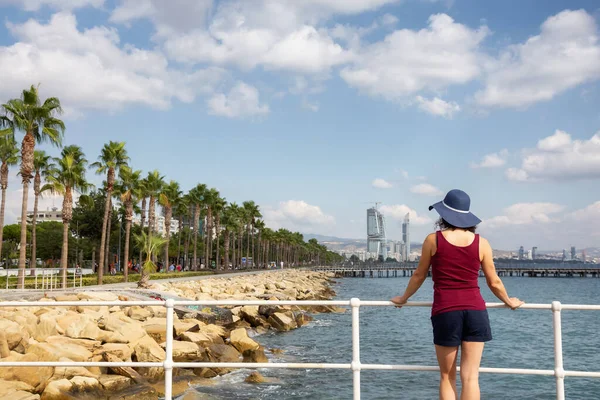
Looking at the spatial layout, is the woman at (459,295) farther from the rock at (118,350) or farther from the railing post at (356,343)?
the rock at (118,350)

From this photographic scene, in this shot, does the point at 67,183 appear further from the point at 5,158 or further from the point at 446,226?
the point at 446,226

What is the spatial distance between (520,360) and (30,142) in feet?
84.2

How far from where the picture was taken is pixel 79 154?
128ft

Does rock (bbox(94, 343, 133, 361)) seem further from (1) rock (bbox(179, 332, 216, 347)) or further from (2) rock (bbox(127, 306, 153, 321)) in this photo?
(2) rock (bbox(127, 306, 153, 321))

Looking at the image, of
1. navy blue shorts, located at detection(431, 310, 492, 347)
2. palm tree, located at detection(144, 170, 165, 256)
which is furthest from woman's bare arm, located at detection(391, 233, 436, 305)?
palm tree, located at detection(144, 170, 165, 256)

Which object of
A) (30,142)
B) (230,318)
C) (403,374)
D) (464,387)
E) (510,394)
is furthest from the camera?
(30,142)

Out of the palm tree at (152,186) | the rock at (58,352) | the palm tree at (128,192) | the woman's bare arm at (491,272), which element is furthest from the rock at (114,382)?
the palm tree at (152,186)

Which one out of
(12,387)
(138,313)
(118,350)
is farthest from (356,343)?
(138,313)

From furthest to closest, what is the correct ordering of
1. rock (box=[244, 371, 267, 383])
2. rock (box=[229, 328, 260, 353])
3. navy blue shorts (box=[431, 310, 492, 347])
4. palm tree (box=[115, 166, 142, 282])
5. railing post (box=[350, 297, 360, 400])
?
palm tree (box=[115, 166, 142, 282]) < rock (box=[229, 328, 260, 353]) < rock (box=[244, 371, 267, 383]) < railing post (box=[350, 297, 360, 400]) < navy blue shorts (box=[431, 310, 492, 347])

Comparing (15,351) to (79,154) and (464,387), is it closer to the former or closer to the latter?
(464,387)

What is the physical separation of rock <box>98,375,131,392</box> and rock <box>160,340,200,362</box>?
220 cm

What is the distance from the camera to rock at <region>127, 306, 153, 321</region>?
1759cm

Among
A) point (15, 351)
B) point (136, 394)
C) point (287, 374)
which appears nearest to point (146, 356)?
point (136, 394)

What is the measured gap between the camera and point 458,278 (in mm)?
3820
